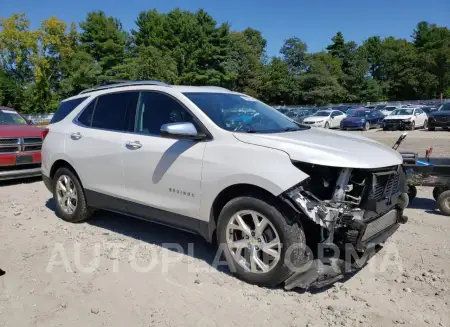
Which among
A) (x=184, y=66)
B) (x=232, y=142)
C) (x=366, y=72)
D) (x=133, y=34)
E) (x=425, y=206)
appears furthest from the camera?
(x=366, y=72)

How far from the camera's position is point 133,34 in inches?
2803

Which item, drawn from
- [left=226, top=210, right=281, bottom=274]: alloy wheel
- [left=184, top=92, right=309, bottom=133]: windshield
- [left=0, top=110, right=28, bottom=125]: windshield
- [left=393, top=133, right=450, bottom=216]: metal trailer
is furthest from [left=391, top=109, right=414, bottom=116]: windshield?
[left=226, top=210, right=281, bottom=274]: alloy wheel

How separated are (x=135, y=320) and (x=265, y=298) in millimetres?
1104

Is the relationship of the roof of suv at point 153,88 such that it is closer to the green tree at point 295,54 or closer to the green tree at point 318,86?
the green tree at point 318,86

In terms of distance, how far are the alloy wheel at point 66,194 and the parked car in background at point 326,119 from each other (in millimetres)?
25363

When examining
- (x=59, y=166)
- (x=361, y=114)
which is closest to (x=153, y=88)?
(x=59, y=166)

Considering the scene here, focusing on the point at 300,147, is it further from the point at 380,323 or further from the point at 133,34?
the point at 133,34

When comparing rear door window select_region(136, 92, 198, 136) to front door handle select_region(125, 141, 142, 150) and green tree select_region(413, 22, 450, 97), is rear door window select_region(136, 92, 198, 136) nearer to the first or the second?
front door handle select_region(125, 141, 142, 150)

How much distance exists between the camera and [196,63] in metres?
61.2

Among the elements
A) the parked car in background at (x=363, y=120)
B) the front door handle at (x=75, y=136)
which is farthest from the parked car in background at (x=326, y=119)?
the front door handle at (x=75, y=136)

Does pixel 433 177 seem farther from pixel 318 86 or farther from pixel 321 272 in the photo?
pixel 318 86

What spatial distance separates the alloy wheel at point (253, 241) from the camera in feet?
11.8

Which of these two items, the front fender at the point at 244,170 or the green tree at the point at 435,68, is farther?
the green tree at the point at 435,68

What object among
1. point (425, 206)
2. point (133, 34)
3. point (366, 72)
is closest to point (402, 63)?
point (366, 72)
